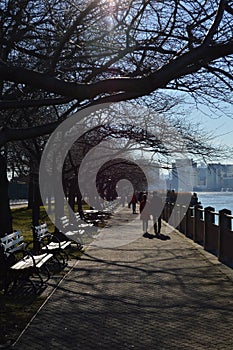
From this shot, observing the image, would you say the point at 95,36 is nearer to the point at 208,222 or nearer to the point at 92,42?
the point at 92,42

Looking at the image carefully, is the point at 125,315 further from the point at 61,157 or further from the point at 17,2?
the point at 61,157

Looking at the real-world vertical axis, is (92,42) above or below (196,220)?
above

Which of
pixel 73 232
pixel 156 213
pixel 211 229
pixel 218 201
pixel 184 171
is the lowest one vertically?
pixel 73 232

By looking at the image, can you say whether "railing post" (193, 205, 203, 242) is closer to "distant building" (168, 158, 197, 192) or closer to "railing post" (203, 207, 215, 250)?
"distant building" (168, 158, 197, 192)

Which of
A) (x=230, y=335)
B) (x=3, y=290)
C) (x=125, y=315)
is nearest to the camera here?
(x=230, y=335)

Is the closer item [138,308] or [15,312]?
[15,312]

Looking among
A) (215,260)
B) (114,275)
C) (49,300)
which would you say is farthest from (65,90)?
(215,260)

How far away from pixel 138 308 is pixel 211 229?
8.47 m

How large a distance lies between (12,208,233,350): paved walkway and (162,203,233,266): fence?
17.0 inches

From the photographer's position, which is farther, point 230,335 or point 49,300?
point 49,300

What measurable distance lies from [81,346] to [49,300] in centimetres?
290

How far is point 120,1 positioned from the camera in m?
9.37

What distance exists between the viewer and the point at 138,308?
883cm

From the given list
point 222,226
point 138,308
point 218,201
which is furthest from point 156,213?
point 138,308
